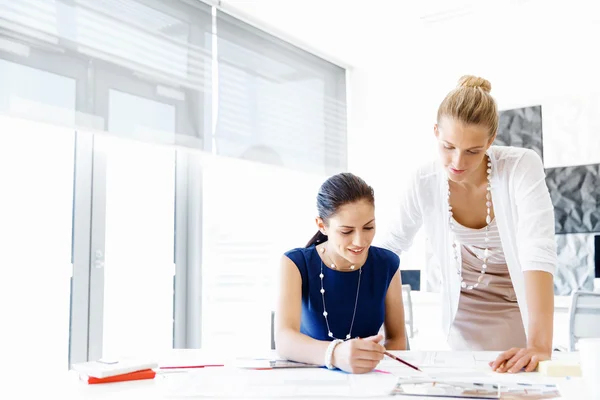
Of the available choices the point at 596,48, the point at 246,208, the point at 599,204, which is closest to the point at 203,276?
the point at 246,208

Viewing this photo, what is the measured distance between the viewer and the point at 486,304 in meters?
1.88

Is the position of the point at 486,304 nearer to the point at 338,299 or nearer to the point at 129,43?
the point at 338,299

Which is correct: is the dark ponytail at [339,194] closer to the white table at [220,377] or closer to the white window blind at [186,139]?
the white table at [220,377]

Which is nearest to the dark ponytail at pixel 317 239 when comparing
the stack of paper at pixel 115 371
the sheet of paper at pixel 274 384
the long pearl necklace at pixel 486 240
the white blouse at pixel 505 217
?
the white blouse at pixel 505 217

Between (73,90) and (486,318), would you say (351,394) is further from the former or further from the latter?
(73,90)

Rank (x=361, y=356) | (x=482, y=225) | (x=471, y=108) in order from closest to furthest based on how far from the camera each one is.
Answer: (x=361, y=356)
(x=471, y=108)
(x=482, y=225)

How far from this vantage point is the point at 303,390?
112 centimetres

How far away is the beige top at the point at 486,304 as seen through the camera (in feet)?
→ 6.05

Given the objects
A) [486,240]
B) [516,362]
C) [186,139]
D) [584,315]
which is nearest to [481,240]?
[486,240]

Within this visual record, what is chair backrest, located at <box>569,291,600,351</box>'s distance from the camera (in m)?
2.77

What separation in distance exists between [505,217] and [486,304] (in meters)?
0.28

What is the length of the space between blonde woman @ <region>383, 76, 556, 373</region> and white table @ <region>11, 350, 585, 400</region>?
0.27 m

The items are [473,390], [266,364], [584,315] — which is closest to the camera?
[473,390]

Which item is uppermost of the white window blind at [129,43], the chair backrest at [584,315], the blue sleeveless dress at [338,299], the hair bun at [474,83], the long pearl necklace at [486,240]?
the white window blind at [129,43]
